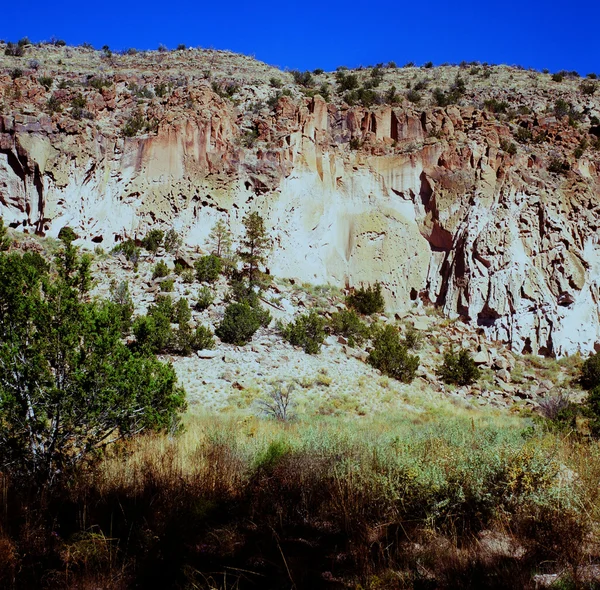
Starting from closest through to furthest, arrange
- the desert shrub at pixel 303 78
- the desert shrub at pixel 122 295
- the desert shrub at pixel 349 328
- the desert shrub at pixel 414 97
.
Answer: the desert shrub at pixel 122 295 → the desert shrub at pixel 349 328 → the desert shrub at pixel 414 97 → the desert shrub at pixel 303 78

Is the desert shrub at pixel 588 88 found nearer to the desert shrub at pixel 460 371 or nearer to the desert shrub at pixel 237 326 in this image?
the desert shrub at pixel 460 371

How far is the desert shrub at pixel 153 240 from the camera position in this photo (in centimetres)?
2128

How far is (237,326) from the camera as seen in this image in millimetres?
16375

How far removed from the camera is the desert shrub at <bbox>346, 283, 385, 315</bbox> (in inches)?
883

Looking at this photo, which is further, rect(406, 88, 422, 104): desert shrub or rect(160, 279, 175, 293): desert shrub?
rect(406, 88, 422, 104): desert shrub

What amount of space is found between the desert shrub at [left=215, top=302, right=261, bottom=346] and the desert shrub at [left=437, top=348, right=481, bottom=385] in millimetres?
9031

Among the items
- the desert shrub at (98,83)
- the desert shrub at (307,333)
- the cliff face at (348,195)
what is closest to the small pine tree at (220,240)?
the cliff face at (348,195)

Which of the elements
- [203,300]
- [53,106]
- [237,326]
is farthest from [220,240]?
[53,106]

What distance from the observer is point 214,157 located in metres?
23.6

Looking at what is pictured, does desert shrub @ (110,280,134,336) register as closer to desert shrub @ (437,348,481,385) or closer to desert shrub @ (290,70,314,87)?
desert shrub @ (437,348,481,385)

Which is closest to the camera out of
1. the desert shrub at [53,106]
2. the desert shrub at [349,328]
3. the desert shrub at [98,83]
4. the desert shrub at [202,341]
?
the desert shrub at [202,341]

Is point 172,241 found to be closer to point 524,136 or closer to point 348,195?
point 348,195

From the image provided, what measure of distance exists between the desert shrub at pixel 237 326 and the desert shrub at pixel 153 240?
727 centimetres

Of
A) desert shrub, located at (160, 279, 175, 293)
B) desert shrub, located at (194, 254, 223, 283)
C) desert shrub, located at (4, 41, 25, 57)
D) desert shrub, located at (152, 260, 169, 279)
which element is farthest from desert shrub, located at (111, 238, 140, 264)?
desert shrub, located at (4, 41, 25, 57)
